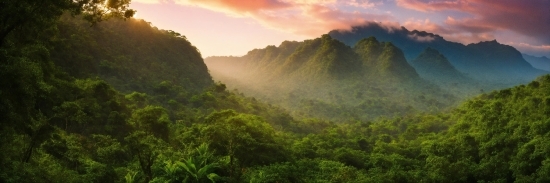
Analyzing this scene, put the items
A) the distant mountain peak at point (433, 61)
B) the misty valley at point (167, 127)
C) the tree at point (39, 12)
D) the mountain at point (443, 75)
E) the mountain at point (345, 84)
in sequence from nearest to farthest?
the tree at point (39, 12) < the misty valley at point (167, 127) < the mountain at point (345, 84) < the mountain at point (443, 75) < the distant mountain peak at point (433, 61)

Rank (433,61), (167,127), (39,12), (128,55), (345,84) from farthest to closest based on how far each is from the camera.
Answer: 1. (433,61)
2. (345,84)
3. (128,55)
4. (167,127)
5. (39,12)

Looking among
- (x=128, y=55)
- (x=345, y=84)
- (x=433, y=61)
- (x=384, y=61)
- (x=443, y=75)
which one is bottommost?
(x=345, y=84)

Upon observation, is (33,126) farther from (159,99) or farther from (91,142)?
(159,99)

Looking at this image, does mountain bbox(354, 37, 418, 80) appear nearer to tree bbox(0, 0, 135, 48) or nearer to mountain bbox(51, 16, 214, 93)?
mountain bbox(51, 16, 214, 93)

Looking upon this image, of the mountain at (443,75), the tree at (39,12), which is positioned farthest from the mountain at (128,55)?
the mountain at (443,75)

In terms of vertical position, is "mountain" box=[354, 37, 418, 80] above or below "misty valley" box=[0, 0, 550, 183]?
above

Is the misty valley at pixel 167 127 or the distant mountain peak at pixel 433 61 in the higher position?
the distant mountain peak at pixel 433 61

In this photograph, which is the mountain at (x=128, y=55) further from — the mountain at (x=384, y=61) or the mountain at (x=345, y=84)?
the mountain at (x=384, y=61)

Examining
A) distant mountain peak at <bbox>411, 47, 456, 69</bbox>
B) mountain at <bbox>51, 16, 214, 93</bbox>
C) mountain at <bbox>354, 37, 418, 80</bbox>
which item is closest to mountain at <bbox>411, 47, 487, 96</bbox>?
distant mountain peak at <bbox>411, 47, 456, 69</bbox>

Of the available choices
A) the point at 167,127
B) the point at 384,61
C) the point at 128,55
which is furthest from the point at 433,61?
the point at 167,127

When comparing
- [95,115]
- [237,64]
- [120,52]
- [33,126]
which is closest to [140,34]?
[120,52]

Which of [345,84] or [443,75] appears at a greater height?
[443,75]

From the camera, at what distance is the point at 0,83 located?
8.28 m

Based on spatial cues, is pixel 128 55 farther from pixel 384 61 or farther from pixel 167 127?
pixel 384 61
